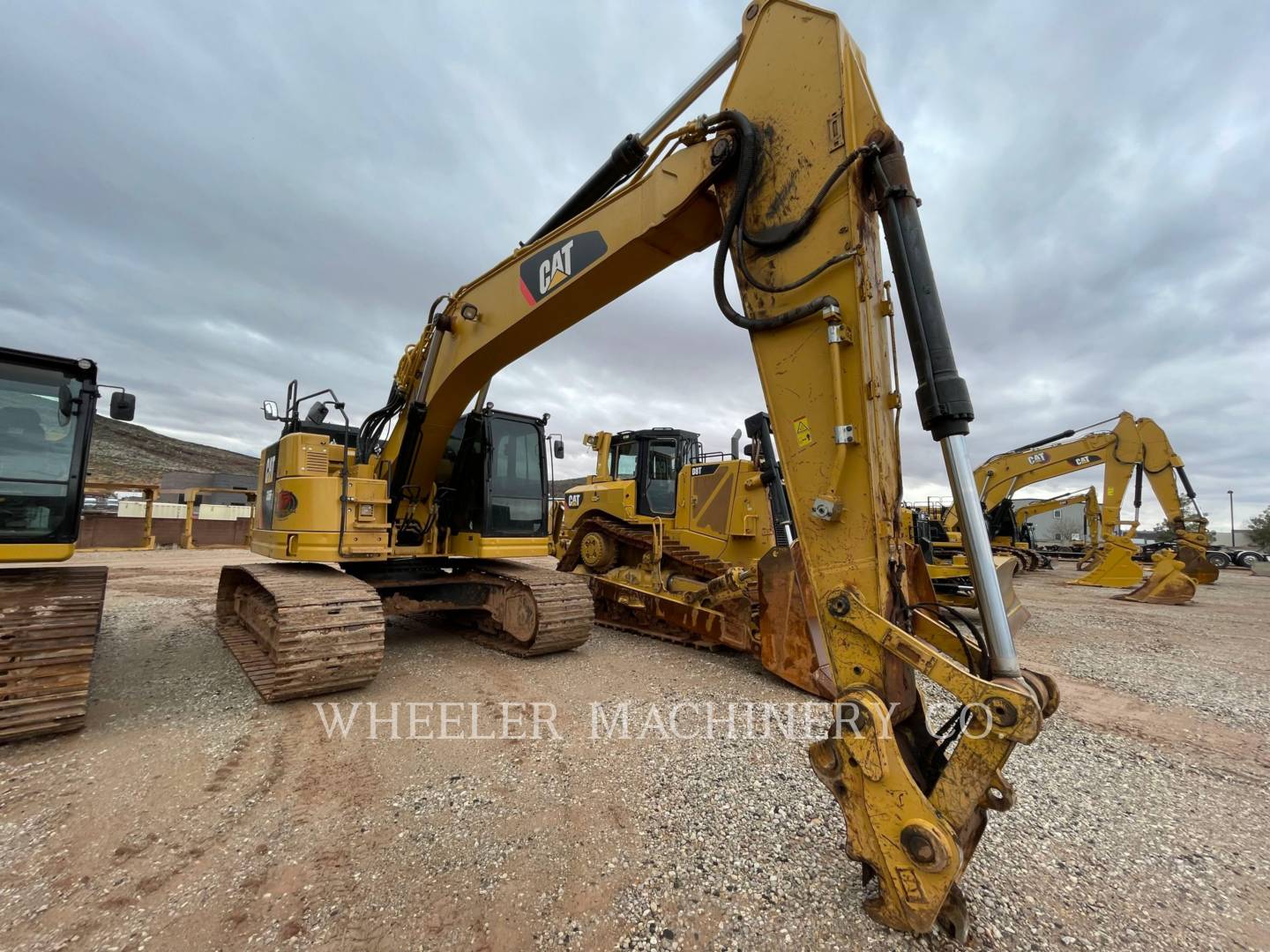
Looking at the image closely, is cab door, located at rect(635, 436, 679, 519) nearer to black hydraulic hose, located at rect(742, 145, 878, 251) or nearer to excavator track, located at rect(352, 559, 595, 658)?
excavator track, located at rect(352, 559, 595, 658)

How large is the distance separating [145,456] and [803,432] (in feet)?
157

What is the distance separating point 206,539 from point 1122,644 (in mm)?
26531

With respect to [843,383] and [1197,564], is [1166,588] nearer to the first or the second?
[1197,564]

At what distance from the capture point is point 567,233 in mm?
3953

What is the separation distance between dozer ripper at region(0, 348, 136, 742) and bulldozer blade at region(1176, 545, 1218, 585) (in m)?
19.1

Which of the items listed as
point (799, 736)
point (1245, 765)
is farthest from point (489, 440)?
point (1245, 765)

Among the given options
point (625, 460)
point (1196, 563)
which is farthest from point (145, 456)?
point (1196, 563)

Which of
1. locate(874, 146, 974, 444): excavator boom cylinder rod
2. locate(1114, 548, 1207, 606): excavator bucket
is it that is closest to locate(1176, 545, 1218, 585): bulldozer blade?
locate(1114, 548, 1207, 606): excavator bucket

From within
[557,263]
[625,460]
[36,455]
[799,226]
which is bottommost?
[36,455]

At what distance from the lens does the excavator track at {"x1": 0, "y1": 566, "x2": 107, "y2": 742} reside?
3.42m

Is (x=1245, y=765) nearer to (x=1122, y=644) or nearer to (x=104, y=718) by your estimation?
(x=1122, y=644)

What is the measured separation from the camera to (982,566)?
79.5 inches

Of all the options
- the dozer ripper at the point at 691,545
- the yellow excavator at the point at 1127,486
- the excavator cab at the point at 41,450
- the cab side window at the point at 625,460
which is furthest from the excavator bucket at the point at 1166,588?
the excavator cab at the point at 41,450

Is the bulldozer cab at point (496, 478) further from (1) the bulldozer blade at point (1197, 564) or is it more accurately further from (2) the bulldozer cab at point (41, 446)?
(1) the bulldozer blade at point (1197, 564)
